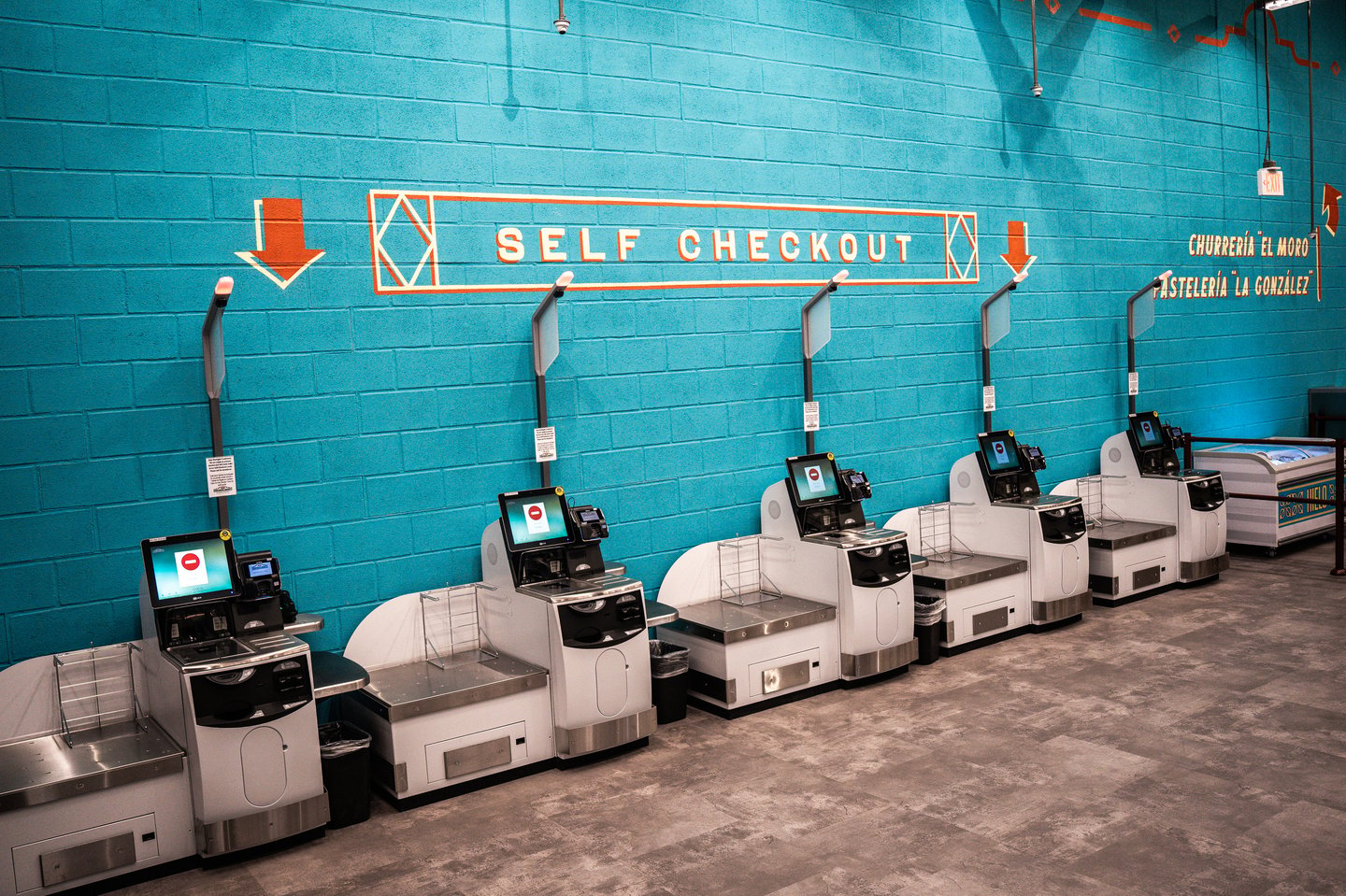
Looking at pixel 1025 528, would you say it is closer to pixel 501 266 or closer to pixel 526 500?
pixel 526 500

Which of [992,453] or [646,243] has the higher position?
[646,243]

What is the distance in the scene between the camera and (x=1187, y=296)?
8570mm

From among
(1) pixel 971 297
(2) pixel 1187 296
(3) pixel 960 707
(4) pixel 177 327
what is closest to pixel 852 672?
(3) pixel 960 707

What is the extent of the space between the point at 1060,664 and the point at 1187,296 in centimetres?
431

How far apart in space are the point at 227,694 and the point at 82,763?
551 mm

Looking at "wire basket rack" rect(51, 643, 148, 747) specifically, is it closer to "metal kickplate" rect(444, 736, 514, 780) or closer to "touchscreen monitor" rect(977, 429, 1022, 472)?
"metal kickplate" rect(444, 736, 514, 780)

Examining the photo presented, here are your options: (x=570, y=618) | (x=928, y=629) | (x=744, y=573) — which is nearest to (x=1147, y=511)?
(x=928, y=629)

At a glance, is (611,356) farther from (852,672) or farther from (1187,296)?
(1187,296)

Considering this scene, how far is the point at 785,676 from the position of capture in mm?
5320

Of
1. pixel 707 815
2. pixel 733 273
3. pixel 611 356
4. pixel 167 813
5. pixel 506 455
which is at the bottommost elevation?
pixel 707 815

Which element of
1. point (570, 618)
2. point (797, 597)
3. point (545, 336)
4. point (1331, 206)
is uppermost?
Result: point (1331, 206)

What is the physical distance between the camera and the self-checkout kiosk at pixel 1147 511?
6.99 meters

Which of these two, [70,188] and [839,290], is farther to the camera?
[839,290]

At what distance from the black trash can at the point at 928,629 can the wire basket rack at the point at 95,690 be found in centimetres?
395
